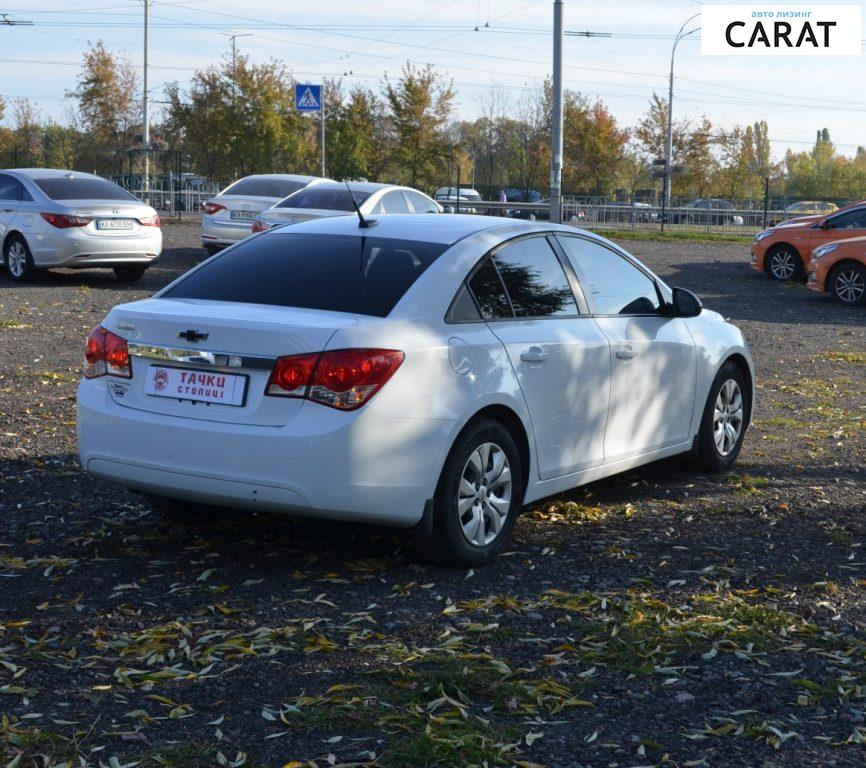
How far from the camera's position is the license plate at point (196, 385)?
17.3 ft

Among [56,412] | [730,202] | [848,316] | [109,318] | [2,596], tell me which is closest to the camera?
[2,596]

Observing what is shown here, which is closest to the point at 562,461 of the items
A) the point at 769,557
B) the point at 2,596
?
the point at 769,557

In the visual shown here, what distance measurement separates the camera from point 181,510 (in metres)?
6.32

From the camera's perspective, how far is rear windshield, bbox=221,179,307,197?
22.2m

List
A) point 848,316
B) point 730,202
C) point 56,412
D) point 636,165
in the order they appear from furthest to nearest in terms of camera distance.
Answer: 1. point 636,165
2. point 730,202
3. point 848,316
4. point 56,412

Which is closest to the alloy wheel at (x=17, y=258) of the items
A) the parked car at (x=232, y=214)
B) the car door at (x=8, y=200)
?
the car door at (x=8, y=200)

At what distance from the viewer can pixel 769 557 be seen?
602 cm

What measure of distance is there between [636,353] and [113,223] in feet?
42.1

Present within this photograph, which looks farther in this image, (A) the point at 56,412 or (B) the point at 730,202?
(B) the point at 730,202

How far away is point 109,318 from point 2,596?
1.31 m

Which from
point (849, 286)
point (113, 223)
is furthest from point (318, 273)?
point (849, 286)

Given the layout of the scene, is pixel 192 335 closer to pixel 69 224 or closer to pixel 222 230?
pixel 69 224

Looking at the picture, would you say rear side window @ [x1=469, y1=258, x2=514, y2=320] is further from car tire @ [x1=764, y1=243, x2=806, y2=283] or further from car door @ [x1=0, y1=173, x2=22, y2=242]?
car tire @ [x1=764, y1=243, x2=806, y2=283]

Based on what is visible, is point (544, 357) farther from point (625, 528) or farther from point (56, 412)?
point (56, 412)
